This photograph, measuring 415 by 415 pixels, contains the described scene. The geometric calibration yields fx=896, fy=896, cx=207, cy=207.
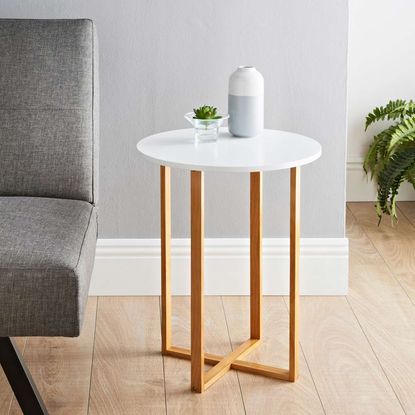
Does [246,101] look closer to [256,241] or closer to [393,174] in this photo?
[256,241]

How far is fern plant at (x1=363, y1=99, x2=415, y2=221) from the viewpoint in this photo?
324 centimetres

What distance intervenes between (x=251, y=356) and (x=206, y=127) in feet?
2.09

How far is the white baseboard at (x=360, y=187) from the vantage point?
3.74 metres

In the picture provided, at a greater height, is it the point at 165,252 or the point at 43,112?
the point at 43,112

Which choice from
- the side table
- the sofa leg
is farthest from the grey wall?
the sofa leg

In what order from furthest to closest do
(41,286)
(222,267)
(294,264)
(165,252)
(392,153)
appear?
(392,153) → (222,267) → (165,252) → (294,264) → (41,286)

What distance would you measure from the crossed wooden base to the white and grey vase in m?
0.15

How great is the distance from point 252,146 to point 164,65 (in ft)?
1.88

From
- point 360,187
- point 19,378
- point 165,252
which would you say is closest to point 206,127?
point 165,252

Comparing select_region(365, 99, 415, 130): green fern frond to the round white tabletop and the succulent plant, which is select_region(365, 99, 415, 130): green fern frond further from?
the succulent plant

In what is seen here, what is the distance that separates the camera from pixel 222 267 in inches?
109

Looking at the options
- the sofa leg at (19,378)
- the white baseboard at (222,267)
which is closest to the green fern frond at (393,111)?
the white baseboard at (222,267)

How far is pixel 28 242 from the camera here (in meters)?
1.97

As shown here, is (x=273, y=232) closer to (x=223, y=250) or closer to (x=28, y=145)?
(x=223, y=250)
